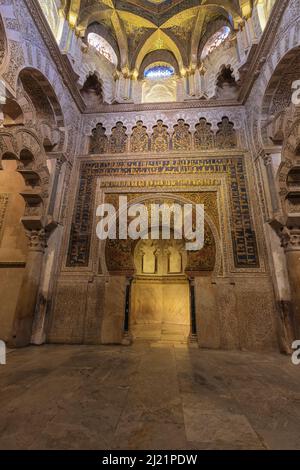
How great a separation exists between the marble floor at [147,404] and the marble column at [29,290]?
46.4 inches

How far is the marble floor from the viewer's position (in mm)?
1461

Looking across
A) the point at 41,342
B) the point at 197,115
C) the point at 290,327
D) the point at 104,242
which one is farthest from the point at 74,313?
the point at 197,115

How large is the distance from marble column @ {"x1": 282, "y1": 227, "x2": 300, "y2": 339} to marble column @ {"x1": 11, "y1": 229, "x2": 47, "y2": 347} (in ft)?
18.0

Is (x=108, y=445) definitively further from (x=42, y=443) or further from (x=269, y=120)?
(x=269, y=120)

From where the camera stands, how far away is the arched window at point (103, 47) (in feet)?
24.3

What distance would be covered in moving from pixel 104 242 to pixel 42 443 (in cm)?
450

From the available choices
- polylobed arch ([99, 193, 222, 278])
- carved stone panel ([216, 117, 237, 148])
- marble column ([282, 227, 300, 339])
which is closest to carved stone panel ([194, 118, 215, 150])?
carved stone panel ([216, 117, 237, 148])

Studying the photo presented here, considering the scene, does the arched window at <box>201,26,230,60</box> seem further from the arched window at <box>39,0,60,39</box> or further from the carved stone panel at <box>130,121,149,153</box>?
the arched window at <box>39,0,60,39</box>

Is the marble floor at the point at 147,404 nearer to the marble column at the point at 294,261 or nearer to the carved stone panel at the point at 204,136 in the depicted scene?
the marble column at the point at 294,261

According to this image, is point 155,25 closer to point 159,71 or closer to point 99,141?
point 159,71

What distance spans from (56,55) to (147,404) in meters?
7.33

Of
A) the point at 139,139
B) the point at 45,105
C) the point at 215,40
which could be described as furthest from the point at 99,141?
the point at 215,40

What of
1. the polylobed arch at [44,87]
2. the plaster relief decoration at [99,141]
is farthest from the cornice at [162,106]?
the polylobed arch at [44,87]

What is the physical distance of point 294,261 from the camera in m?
4.72
